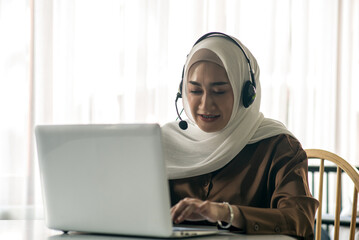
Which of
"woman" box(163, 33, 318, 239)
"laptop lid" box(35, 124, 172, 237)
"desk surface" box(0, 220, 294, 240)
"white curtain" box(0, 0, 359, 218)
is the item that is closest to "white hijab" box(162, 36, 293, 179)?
"woman" box(163, 33, 318, 239)

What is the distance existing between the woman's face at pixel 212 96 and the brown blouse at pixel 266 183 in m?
0.11

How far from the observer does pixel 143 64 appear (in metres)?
2.94

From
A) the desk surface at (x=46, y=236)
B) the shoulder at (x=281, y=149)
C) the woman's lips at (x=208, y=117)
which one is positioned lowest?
the desk surface at (x=46, y=236)

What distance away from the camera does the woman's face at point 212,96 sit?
1.48 m

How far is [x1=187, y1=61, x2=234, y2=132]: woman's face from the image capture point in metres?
1.48

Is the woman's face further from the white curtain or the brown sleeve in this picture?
the white curtain

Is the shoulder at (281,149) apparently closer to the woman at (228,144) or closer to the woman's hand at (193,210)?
the woman at (228,144)

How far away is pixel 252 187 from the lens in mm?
1430

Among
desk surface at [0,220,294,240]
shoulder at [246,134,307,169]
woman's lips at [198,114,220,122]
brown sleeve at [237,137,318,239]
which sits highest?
woman's lips at [198,114,220,122]

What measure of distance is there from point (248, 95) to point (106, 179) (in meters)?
0.61

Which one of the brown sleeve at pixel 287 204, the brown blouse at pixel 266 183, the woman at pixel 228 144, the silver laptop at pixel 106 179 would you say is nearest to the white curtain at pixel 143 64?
the woman at pixel 228 144

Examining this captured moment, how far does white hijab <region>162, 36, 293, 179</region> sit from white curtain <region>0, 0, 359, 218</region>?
1389 millimetres

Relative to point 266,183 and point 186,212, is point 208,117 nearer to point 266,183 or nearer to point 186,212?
point 266,183

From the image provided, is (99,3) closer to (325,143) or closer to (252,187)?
(325,143)
